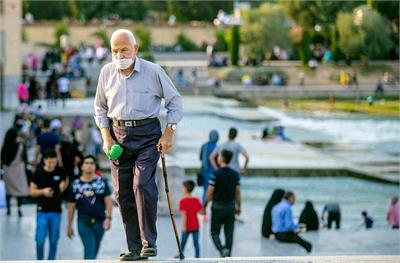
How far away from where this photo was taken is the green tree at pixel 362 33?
65.2 meters

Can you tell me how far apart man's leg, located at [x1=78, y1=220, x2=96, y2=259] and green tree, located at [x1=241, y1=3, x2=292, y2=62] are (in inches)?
2263

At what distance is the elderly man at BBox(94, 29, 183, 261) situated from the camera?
7930mm

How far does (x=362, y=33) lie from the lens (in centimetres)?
6538

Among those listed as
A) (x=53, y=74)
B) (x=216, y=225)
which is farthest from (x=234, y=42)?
(x=216, y=225)

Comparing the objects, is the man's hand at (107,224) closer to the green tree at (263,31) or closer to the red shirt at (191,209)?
the red shirt at (191,209)

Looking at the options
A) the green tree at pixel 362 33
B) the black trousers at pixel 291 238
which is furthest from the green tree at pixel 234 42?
the black trousers at pixel 291 238

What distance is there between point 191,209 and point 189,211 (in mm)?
50

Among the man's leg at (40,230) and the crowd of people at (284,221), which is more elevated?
the man's leg at (40,230)

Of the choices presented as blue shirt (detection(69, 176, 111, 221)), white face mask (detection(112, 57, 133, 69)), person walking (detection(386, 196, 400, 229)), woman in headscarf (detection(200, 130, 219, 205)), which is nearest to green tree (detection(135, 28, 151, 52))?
person walking (detection(386, 196, 400, 229))

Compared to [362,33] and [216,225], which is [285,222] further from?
[362,33]

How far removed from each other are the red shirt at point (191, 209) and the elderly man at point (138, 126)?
4.93 metres

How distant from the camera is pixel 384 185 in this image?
83.9 feet

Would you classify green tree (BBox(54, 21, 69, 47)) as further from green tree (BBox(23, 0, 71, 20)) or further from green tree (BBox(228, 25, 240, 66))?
green tree (BBox(228, 25, 240, 66))

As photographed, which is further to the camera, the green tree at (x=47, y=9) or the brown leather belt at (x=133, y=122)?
the green tree at (x=47, y=9)
